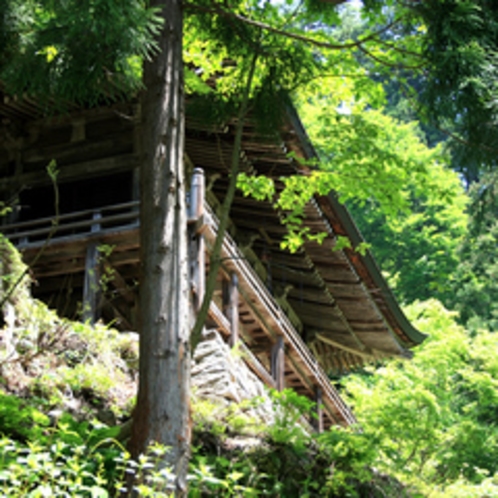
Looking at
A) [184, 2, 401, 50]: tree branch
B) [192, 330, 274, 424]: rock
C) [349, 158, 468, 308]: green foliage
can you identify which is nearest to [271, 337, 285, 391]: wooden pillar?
[192, 330, 274, 424]: rock

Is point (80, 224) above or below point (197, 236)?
above

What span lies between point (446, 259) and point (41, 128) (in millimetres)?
24879

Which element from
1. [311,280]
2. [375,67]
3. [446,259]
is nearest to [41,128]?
[311,280]

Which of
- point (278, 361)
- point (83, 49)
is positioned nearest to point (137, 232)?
point (278, 361)

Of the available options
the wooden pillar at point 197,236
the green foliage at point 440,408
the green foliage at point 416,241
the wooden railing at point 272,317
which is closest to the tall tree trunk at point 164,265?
the wooden railing at point 272,317

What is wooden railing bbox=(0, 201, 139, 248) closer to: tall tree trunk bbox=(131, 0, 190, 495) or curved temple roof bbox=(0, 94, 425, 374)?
curved temple roof bbox=(0, 94, 425, 374)

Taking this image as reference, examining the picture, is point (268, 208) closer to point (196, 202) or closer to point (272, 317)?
point (272, 317)

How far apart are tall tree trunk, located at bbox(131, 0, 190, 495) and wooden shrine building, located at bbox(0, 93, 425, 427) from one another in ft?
18.8

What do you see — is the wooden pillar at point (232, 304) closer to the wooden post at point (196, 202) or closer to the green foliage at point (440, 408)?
the wooden post at point (196, 202)

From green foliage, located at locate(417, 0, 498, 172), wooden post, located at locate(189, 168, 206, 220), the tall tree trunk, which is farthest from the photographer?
wooden post, located at locate(189, 168, 206, 220)

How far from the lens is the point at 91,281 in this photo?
14336 mm

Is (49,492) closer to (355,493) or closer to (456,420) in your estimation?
(355,493)

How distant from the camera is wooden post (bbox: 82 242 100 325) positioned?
13713 millimetres

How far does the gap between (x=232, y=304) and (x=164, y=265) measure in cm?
832
